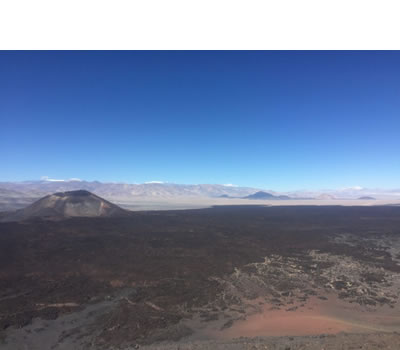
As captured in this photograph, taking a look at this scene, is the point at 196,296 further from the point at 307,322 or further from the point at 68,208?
the point at 68,208

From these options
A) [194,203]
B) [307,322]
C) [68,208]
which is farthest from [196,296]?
[194,203]

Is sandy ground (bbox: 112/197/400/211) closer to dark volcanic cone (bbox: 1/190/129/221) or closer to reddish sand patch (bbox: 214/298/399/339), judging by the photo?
dark volcanic cone (bbox: 1/190/129/221)

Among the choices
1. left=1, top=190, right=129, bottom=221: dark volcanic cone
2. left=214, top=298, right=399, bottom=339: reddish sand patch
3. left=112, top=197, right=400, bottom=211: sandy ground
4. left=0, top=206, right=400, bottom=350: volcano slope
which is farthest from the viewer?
left=112, top=197, right=400, bottom=211: sandy ground

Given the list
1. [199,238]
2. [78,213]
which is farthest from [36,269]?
[78,213]

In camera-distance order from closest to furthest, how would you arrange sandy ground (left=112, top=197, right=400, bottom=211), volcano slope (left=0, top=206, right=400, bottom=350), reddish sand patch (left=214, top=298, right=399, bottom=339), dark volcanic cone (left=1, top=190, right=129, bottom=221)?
volcano slope (left=0, top=206, right=400, bottom=350)
reddish sand patch (left=214, top=298, right=399, bottom=339)
dark volcanic cone (left=1, top=190, right=129, bottom=221)
sandy ground (left=112, top=197, right=400, bottom=211)

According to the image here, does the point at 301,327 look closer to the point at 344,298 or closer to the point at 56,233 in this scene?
the point at 344,298

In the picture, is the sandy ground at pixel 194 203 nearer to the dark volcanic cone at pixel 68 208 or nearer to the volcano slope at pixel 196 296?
the dark volcanic cone at pixel 68 208

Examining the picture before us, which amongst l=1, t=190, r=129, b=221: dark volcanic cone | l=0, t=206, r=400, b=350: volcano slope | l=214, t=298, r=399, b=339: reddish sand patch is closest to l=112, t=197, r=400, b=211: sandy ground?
l=1, t=190, r=129, b=221: dark volcanic cone
